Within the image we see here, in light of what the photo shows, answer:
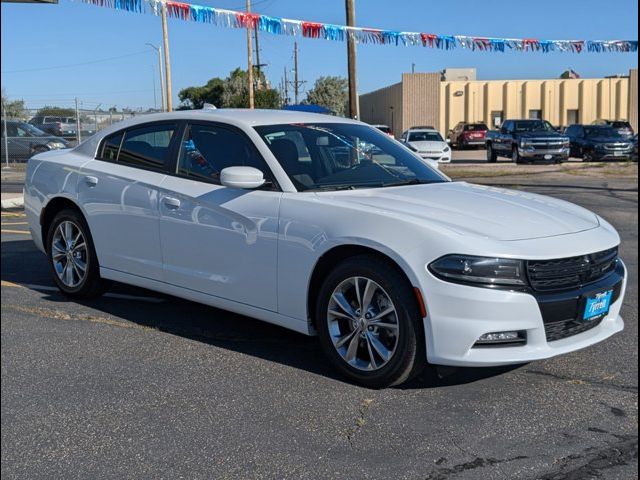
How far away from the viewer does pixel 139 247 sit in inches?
216

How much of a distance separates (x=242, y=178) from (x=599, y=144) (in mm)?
27296

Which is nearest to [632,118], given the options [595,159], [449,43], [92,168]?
[595,159]

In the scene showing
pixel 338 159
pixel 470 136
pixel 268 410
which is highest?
pixel 338 159

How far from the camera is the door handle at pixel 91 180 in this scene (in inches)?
229

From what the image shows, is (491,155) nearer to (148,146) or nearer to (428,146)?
(428,146)

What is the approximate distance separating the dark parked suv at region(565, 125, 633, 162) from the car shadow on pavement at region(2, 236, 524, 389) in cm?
2615

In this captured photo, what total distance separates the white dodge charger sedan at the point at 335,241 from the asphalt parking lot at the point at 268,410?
30cm

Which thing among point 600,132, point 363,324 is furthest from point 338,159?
point 600,132

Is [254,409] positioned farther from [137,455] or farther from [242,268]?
[242,268]

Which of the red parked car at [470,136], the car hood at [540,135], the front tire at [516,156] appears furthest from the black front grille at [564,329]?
the red parked car at [470,136]

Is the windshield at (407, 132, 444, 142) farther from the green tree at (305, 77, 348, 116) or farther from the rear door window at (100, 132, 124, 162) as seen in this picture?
the rear door window at (100, 132, 124, 162)

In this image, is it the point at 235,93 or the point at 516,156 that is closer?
the point at 235,93

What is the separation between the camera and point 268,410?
4.00 meters

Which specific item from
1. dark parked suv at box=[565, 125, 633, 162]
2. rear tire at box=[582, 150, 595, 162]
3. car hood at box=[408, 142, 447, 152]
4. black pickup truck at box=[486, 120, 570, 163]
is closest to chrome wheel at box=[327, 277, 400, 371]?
car hood at box=[408, 142, 447, 152]
